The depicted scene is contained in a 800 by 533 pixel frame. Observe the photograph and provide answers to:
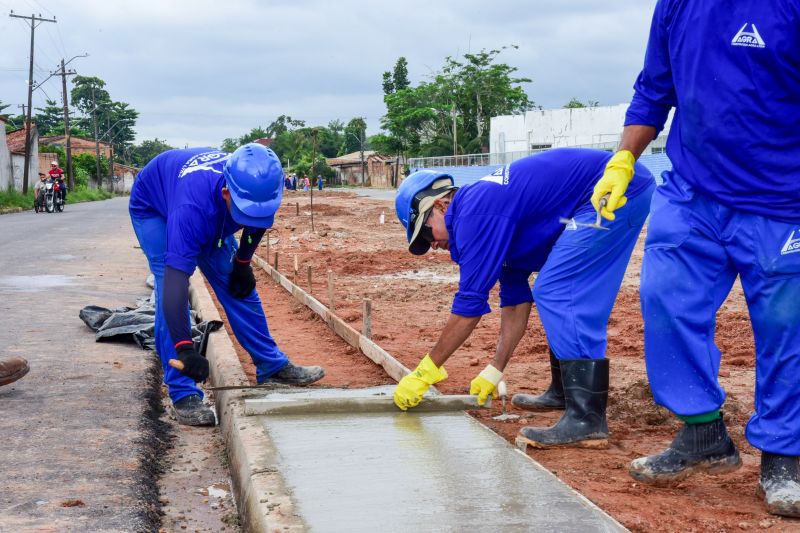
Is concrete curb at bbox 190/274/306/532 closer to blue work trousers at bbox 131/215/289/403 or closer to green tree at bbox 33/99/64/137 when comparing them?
blue work trousers at bbox 131/215/289/403

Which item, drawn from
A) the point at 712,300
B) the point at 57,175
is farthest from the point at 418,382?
the point at 57,175

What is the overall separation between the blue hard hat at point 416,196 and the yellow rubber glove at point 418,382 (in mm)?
581

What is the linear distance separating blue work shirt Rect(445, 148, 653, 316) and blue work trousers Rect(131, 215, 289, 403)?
148 centimetres

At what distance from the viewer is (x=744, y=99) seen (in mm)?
3238

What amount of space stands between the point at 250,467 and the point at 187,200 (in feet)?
5.15

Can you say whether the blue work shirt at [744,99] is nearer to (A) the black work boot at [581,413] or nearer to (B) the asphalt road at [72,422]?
(A) the black work boot at [581,413]

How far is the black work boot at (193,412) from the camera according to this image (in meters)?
4.92

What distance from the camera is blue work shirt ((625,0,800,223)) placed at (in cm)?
318

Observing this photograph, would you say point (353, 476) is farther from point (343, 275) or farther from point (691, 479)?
point (343, 275)

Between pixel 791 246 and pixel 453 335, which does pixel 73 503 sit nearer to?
pixel 453 335

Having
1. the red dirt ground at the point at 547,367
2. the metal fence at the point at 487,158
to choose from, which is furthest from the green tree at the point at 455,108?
the red dirt ground at the point at 547,367

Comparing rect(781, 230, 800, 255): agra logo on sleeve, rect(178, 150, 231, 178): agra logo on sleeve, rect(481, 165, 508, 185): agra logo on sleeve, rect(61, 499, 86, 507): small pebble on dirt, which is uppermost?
rect(178, 150, 231, 178): agra logo on sleeve

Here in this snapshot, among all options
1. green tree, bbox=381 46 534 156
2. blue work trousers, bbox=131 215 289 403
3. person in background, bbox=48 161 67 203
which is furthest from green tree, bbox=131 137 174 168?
blue work trousers, bbox=131 215 289 403

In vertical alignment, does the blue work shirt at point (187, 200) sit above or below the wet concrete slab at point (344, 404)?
above
